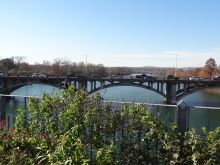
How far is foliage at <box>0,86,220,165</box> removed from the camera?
9.11 ft

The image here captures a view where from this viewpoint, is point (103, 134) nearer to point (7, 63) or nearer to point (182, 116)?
point (182, 116)

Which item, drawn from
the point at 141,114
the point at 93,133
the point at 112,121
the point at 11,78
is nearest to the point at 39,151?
the point at 93,133

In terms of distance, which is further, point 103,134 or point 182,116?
→ point 182,116

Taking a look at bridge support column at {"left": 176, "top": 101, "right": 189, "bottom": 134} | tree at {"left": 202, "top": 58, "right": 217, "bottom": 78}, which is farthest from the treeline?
bridge support column at {"left": 176, "top": 101, "right": 189, "bottom": 134}

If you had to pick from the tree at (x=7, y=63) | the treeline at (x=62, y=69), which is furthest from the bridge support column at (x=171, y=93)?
the tree at (x=7, y=63)

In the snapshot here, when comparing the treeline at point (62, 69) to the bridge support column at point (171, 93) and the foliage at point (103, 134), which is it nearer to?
the bridge support column at point (171, 93)

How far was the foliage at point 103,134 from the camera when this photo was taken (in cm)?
278

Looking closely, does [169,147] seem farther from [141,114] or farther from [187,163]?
[141,114]

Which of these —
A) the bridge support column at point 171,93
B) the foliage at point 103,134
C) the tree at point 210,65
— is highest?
the tree at point 210,65

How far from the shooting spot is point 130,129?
309 centimetres

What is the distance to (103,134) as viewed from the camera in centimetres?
298

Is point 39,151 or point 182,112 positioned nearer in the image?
point 39,151

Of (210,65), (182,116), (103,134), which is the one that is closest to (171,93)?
(182,116)

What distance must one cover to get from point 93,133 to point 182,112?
45.6 inches
